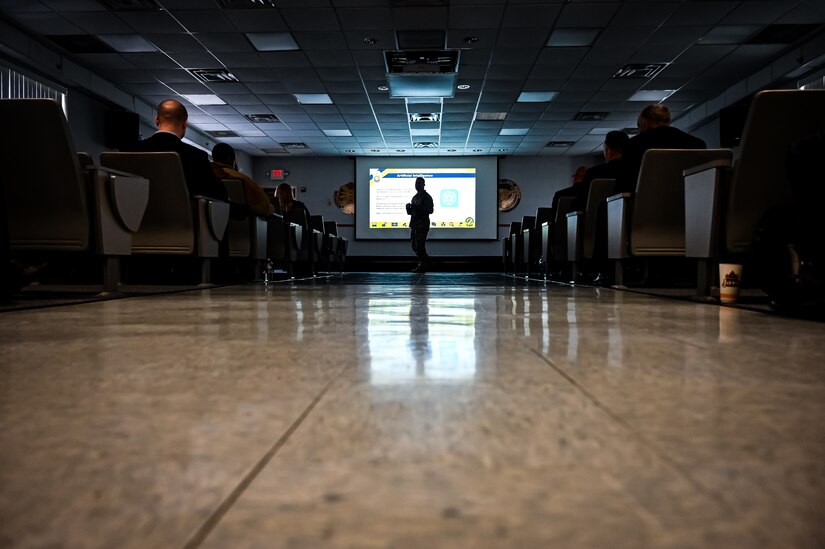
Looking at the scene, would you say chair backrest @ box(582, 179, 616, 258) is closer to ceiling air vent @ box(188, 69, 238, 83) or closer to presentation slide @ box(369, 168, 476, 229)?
ceiling air vent @ box(188, 69, 238, 83)

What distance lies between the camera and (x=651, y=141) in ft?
11.9

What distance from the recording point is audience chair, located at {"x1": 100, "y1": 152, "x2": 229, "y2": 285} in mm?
3367

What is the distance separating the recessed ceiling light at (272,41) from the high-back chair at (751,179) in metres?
5.50

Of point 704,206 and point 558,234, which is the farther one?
point 558,234

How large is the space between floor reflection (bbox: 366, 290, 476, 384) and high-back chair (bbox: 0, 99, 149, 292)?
5.15 feet

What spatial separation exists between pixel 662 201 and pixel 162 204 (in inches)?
118

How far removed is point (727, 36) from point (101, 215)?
22.9 ft

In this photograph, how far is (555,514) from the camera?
0.36 metres

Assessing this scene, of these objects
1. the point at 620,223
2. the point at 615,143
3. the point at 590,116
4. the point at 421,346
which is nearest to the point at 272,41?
the point at 615,143

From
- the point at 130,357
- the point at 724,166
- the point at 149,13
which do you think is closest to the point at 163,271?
the point at 130,357

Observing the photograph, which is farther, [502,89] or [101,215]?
[502,89]

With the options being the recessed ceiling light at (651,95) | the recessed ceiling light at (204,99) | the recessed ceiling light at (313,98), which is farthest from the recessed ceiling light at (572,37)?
the recessed ceiling light at (204,99)

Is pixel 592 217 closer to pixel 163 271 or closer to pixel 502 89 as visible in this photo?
pixel 163 271

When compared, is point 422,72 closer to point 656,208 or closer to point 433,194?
point 656,208
